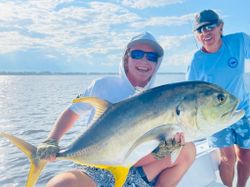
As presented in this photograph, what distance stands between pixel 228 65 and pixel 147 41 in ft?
3.37

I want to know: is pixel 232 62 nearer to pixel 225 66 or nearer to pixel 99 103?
pixel 225 66

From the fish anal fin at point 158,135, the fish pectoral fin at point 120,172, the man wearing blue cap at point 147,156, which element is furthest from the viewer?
the man wearing blue cap at point 147,156

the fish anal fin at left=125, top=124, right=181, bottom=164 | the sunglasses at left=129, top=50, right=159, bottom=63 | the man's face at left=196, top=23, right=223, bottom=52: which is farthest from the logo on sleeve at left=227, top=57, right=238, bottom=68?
the fish anal fin at left=125, top=124, right=181, bottom=164

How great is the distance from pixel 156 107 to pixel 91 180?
93 cm

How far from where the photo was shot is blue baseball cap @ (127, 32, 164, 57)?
3072 mm

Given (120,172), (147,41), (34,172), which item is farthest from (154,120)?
(147,41)

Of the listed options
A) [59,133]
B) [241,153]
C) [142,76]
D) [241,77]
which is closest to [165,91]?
[142,76]

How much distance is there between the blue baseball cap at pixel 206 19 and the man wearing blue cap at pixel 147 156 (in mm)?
682

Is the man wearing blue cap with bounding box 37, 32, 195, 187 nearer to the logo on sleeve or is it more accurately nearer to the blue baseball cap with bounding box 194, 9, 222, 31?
the blue baseball cap with bounding box 194, 9, 222, 31

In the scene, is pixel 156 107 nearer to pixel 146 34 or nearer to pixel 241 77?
pixel 146 34

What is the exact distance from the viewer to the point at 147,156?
A: 107 inches

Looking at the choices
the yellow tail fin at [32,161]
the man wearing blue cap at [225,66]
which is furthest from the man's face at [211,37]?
the yellow tail fin at [32,161]

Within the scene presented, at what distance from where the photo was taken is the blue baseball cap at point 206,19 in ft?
11.5

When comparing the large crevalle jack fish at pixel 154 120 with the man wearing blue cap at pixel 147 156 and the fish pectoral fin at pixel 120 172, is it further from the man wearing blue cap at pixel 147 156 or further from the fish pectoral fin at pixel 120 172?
the man wearing blue cap at pixel 147 156
